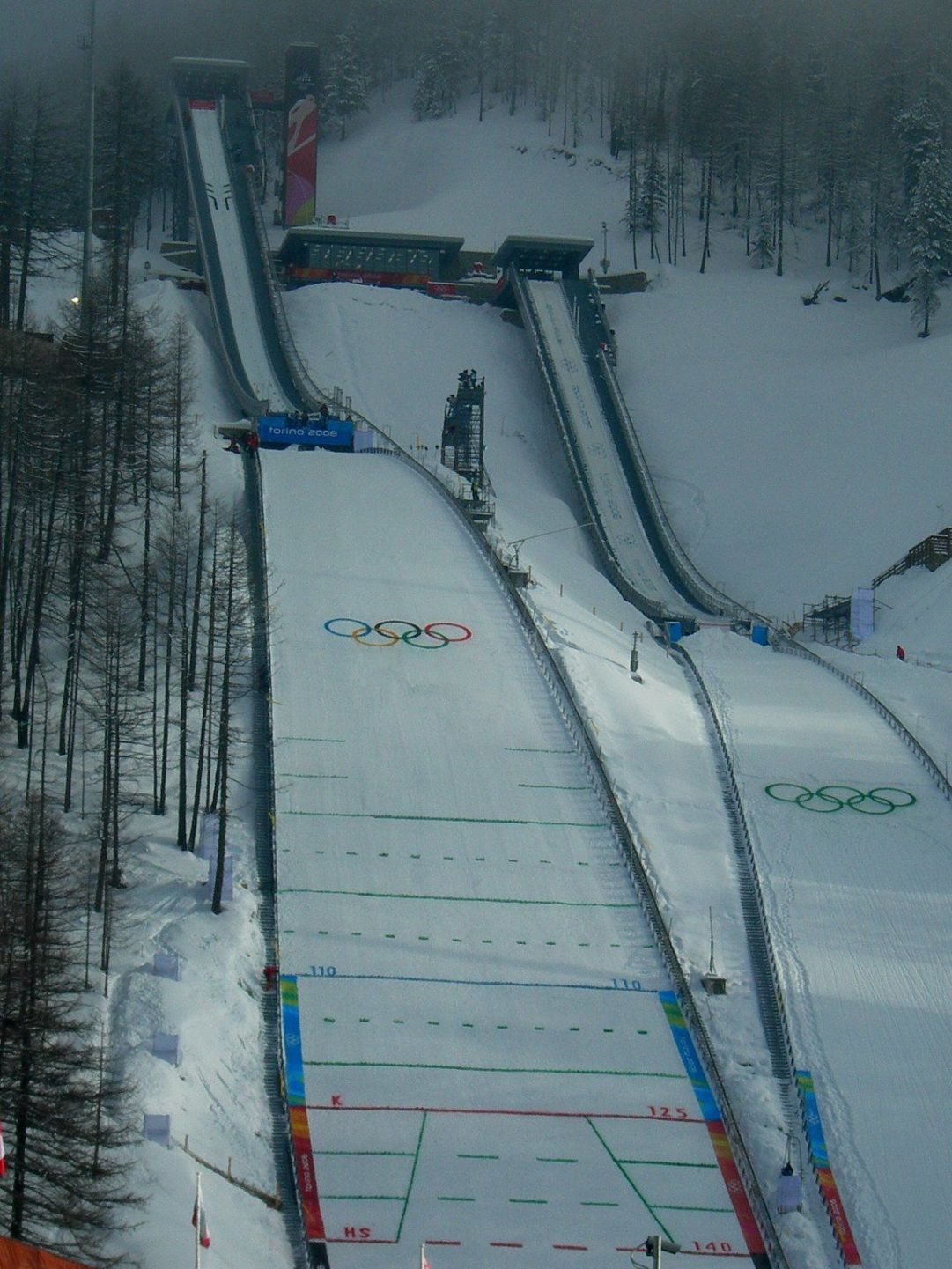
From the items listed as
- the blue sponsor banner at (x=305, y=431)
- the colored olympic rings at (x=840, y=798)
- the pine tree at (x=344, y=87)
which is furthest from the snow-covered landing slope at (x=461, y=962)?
the pine tree at (x=344, y=87)

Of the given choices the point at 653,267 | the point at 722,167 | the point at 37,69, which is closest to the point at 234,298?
the point at 653,267

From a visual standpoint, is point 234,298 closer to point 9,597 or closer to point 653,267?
point 653,267

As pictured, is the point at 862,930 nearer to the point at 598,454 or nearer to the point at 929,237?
the point at 598,454

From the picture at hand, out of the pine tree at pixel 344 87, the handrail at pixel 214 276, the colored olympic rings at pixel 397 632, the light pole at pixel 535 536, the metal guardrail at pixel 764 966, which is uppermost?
the pine tree at pixel 344 87

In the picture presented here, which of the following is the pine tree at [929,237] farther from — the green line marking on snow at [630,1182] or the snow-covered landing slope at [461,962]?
the green line marking on snow at [630,1182]

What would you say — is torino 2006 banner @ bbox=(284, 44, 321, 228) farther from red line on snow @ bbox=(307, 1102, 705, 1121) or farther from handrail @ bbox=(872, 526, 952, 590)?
red line on snow @ bbox=(307, 1102, 705, 1121)

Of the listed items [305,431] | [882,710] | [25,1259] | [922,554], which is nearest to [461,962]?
[882,710]
